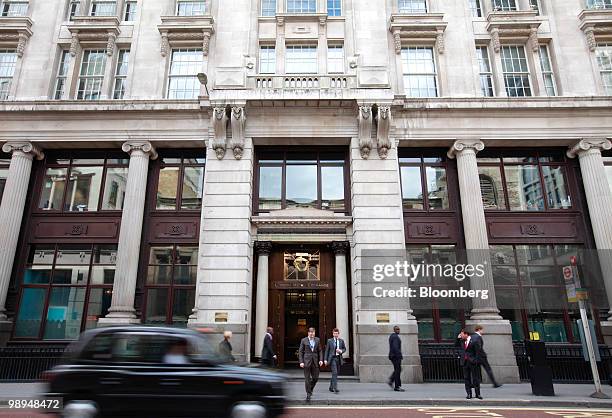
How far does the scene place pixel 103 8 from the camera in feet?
63.5

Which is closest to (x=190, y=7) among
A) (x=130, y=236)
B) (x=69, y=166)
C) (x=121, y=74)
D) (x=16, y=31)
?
(x=121, y=74)

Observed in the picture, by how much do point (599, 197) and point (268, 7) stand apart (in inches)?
650

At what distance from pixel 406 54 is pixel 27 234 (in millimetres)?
18125

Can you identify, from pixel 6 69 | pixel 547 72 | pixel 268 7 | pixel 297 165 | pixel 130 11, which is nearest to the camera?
pixel 297 165

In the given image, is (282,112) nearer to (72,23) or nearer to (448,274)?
(448,274)

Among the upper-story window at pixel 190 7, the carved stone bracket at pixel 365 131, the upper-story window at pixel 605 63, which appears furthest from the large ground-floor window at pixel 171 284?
the upper-story window at pixel 605 63

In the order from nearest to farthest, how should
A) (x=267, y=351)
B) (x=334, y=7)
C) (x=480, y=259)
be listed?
(x=267, y=351) → (x=480, y=259) → (x=334, y=7)

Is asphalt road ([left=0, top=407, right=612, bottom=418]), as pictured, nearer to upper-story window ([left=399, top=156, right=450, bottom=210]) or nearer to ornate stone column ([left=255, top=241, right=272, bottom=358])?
ornate stone column ([left=255, top=241, right=272, bottom=358])

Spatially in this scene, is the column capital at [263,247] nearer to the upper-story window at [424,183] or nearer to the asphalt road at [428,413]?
the upper-story window at [424,183]

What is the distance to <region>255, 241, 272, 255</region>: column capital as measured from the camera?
53.6ft

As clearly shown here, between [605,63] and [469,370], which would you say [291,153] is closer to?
[469,370]

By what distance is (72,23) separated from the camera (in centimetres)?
1859

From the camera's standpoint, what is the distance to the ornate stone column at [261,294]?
50.6 feet

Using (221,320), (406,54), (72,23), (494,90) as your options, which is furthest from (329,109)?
(72,23)
